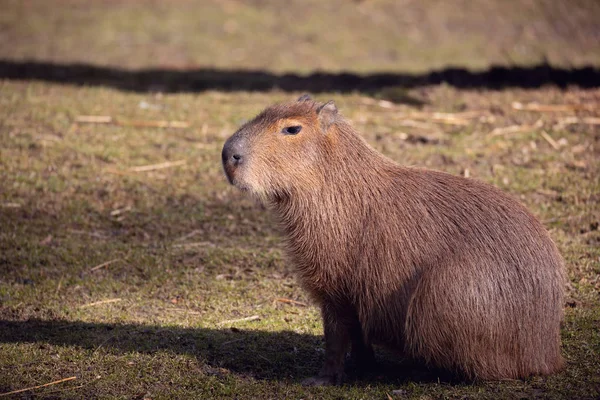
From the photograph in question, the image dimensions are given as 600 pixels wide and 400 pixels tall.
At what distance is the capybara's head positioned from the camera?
3984 millimetres

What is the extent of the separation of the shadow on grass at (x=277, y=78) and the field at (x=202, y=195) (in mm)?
38

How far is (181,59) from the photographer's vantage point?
41.2 ft

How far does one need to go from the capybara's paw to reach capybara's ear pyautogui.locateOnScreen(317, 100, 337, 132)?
126cm

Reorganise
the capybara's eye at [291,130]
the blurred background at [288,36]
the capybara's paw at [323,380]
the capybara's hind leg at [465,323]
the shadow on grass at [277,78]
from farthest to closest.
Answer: the blurred background at [288,36], the shadow on grass at [277,78], the capybara's eye at [291,130], the capybara's paw at [323,380], the capybara's hind leg at [465,323]

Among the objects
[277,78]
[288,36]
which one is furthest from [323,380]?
[288,36]

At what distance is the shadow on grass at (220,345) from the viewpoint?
414 cm

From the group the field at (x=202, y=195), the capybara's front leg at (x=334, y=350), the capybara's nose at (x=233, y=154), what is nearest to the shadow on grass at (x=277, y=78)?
the field at (x=202, y=195)

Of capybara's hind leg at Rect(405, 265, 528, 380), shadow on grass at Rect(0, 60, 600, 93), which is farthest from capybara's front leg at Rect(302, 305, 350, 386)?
shadow on grass at Rect(0, 60, 600, 93)

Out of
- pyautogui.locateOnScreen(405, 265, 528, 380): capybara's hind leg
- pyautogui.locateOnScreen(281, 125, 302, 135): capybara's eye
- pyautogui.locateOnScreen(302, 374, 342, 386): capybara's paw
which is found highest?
pyautogui.locateOnScreen(281, 125, 302, 135): capybara's eye

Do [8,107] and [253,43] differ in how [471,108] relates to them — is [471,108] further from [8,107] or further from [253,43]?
[253,43]

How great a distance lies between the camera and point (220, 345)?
14.5ft

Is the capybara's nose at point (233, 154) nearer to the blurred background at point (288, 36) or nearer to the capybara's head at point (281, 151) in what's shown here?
the capybara's head at point (281, 151)

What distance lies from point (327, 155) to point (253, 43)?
987 centimetres

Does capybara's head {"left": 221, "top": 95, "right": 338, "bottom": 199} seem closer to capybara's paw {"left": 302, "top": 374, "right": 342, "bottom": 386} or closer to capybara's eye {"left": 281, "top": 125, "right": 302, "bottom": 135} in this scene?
capybara's eye {"left": 281, "top": 125, "right": 302, "bottom": 135}
